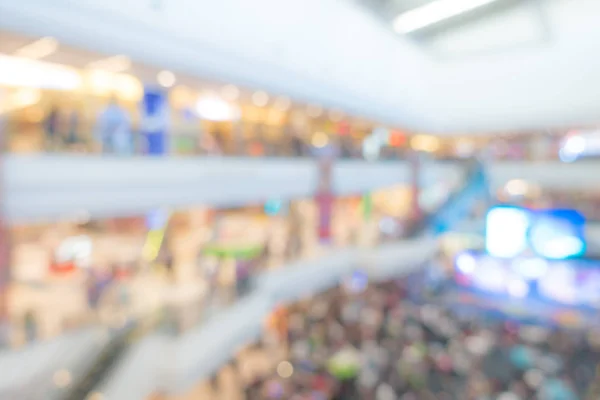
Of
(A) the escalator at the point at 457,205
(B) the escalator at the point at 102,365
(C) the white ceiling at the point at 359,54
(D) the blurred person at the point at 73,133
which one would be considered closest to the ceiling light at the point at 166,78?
(C) the white ceiling at the point at 359,54

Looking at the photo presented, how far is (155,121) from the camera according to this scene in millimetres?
6230

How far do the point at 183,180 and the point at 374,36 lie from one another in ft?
16.4

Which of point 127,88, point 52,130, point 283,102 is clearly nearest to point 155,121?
point 52,130

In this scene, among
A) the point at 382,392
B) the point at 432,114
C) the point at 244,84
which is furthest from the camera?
the point at 432,114

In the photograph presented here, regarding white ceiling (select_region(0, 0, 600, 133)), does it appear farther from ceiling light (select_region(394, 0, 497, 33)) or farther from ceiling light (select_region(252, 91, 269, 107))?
ceiling light (select_region(394, 0, 497, 33))

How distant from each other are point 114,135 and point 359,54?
5094 millimetres

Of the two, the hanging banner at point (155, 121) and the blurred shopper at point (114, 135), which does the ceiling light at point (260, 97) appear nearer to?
the hanging banner at point (155, 121)

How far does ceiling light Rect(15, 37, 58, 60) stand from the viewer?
431 centimetres

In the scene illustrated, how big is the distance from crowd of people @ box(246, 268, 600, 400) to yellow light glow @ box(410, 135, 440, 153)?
5094 mm

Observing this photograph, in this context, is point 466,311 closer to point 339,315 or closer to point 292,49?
point 339,315

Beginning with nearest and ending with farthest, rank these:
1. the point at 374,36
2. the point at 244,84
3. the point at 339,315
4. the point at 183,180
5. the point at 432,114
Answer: the point at 183,180 < the point at 244,84 < the point at 374,36 < the point at 339,315 < the point at 432,114

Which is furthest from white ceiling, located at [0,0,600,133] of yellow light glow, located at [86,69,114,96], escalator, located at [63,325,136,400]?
escalator, located at [63,325,136,400]

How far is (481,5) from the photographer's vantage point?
6582 mm

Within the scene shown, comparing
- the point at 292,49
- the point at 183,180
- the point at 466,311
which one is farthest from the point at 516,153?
the point at 183,180
